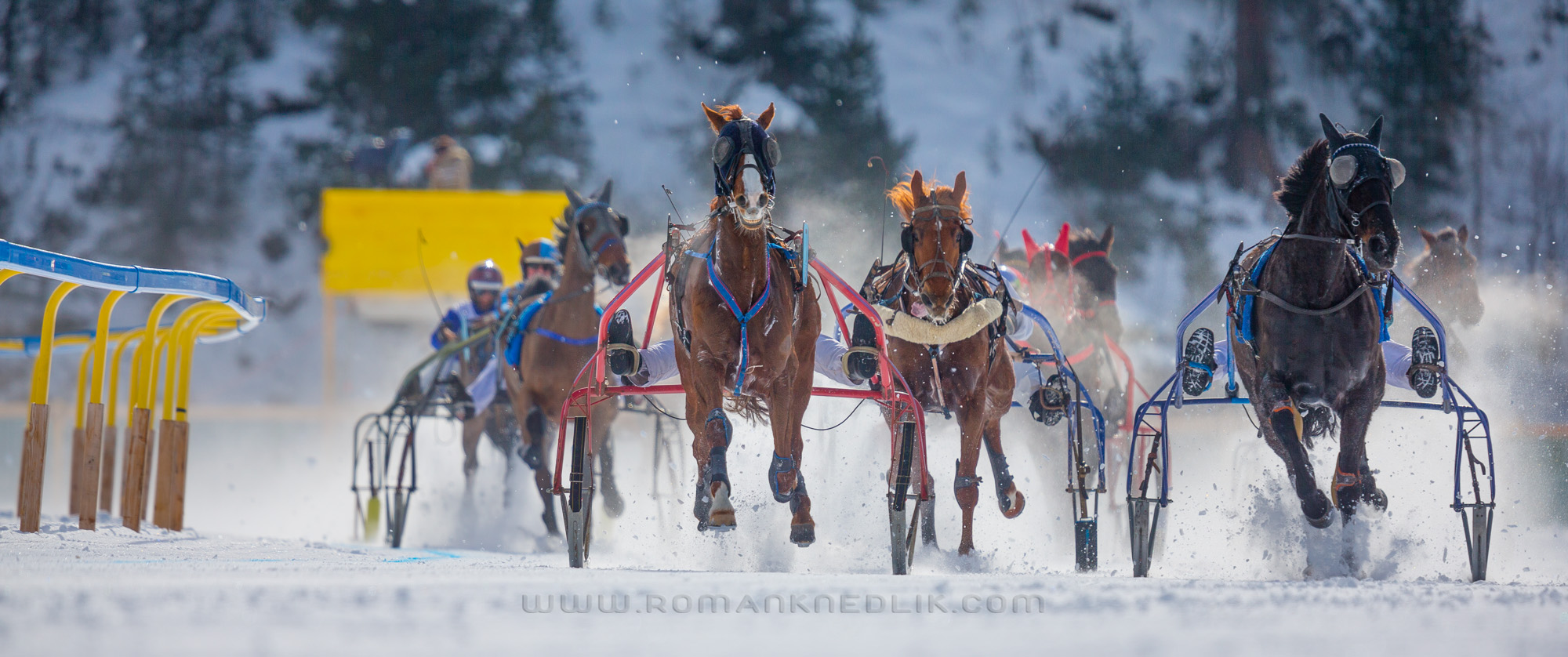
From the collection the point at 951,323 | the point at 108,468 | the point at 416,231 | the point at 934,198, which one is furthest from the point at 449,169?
the point at 951,323

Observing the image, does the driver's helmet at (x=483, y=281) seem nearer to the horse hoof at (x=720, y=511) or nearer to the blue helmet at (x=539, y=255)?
the blue helmet at (x=539, y=255)

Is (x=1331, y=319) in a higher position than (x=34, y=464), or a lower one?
higher

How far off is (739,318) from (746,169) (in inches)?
26.8

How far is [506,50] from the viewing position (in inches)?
1227

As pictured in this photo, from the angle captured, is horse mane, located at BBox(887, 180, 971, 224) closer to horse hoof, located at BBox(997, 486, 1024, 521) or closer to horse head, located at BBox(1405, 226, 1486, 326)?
horse hoof, located at BBox(997, 486, 1024, 521)

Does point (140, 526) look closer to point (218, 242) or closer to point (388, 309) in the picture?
point (388, 309)

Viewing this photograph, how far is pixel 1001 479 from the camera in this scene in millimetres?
8078

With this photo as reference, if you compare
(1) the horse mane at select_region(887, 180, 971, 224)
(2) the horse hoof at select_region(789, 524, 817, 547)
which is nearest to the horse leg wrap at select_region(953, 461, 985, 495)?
(1) the horse mane at select_region(887, 180, 971, 224)

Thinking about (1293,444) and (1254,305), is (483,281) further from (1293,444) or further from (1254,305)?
(1293,444)

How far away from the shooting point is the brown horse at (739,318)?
607 cm

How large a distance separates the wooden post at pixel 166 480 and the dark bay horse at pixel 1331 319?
6323 mm

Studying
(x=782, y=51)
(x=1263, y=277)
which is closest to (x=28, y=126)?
(x=782, y=51)

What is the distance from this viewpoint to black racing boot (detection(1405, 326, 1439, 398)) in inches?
249

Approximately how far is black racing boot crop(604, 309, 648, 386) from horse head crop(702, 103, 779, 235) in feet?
2.69
